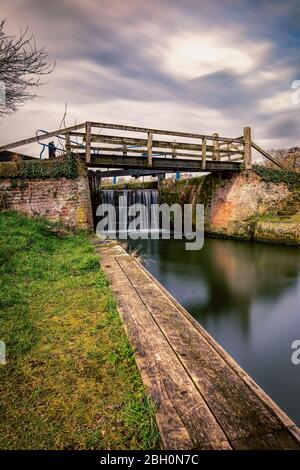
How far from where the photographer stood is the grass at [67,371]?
186cm

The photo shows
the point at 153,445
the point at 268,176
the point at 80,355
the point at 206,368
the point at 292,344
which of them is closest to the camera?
the point at 153,445

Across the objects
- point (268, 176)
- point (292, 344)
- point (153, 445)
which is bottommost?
point (292, 344)

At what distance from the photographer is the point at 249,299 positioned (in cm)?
660

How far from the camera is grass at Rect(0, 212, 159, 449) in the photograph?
186cm

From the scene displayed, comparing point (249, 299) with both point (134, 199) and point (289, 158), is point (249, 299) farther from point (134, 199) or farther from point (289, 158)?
point (289, 158)

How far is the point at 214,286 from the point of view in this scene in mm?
7637

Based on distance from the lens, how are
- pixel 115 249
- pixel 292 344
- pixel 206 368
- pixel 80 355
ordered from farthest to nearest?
pixel 115 249, pixel 292 344, pixel 80 355, pixel 206 368

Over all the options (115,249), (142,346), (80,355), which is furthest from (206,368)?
(115,249)

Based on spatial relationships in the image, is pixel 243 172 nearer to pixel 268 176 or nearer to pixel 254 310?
pixel 268 176

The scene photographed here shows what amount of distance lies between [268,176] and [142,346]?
13259 mm

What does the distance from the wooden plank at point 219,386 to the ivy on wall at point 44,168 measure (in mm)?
7622
